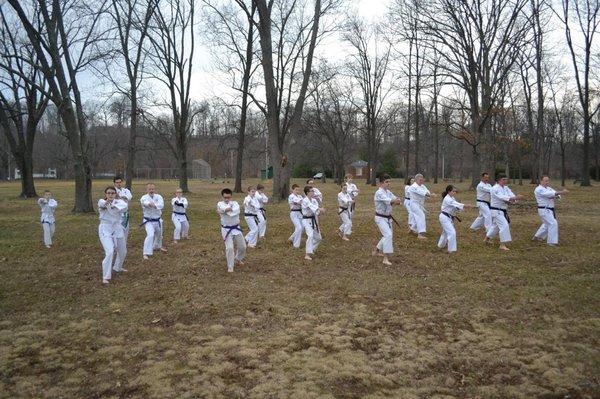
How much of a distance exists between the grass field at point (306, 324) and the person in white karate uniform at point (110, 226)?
445mm

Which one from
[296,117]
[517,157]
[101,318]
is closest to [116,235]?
[101,318]

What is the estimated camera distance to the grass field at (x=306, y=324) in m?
5.17

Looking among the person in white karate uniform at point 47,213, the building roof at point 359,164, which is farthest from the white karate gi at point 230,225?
the building roof at point 359,164

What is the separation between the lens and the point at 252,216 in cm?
1324

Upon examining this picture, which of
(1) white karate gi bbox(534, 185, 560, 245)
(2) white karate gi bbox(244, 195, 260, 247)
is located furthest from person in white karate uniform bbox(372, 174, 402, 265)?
(1) white karate gi bbox(534, 185, 560, 245)

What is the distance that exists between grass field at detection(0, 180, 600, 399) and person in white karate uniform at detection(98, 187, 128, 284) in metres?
0.45

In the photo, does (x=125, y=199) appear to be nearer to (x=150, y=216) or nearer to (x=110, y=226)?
(x=150, y=216)

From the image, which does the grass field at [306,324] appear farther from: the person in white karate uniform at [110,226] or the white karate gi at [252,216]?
the white karate gi at [252,216]

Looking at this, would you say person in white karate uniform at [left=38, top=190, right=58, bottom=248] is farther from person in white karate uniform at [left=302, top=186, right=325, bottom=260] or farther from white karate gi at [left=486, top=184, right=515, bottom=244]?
white karate gi at [left=486, top=184, right=515, bottom=244]

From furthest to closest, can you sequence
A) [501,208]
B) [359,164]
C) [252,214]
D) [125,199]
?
1. [359,164]
2. [252,214]
3. [501,208]
4. [125,199]

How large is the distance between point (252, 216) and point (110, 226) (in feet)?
14.3

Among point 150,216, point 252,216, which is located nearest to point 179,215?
point 150,216

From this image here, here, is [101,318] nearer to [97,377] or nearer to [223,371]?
[97,377]

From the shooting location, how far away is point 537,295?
835 centimetres
